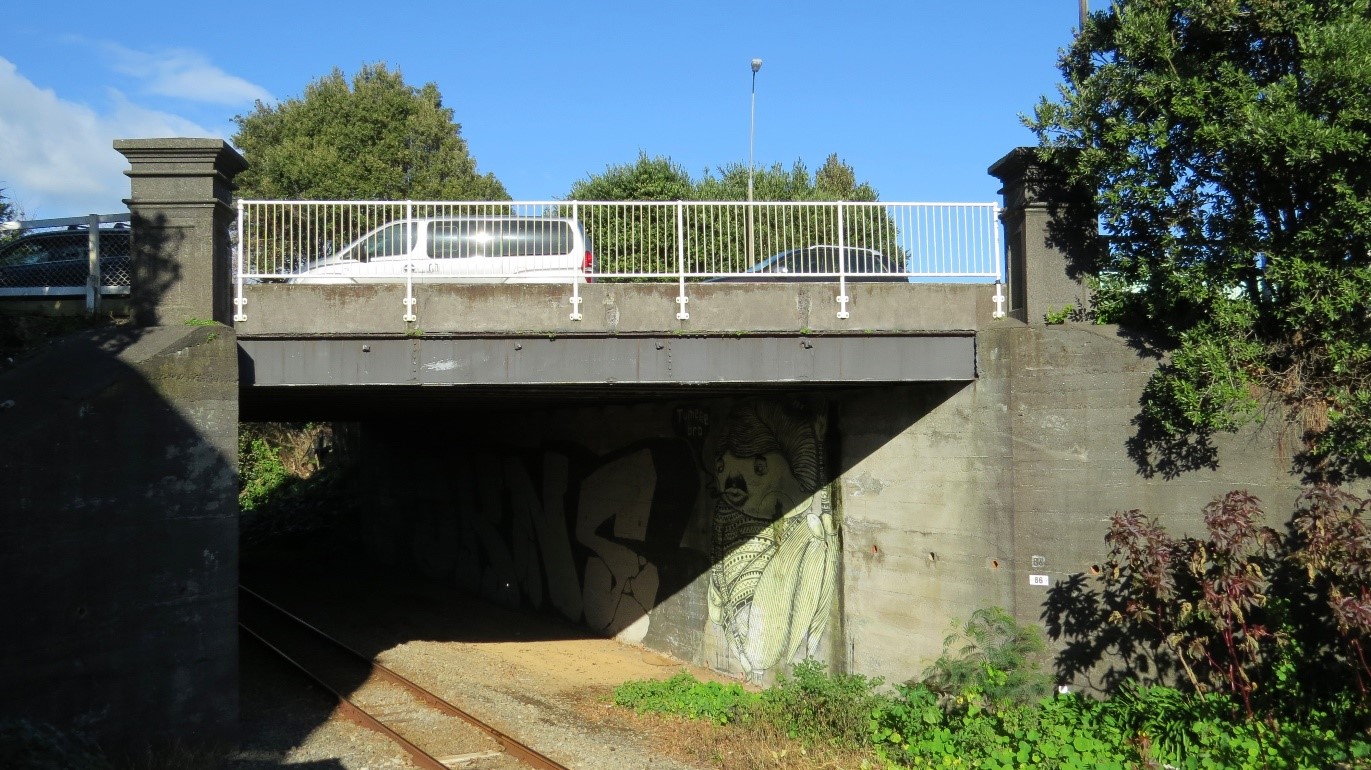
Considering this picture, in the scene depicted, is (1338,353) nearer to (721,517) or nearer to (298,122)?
(721,517)

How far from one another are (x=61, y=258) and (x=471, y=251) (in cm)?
468

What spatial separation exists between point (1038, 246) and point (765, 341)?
2.96m

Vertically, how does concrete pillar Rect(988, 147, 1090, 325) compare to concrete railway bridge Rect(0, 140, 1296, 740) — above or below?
above

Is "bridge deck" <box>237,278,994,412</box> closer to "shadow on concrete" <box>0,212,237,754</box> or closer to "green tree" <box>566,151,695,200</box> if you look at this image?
"shadow on concrete" <box>0,212,237,754</box>

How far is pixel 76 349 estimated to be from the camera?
9.50 metres

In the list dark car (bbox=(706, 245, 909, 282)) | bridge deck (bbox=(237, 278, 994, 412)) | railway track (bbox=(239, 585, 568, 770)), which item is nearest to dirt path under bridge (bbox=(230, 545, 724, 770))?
railway track (bbox=(239, 585, 568, 770))

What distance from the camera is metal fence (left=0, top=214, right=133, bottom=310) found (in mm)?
11414

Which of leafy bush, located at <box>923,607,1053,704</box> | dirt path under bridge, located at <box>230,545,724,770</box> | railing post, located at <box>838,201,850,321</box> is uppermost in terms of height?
railing post, located at <box>838,201,850,321</box>

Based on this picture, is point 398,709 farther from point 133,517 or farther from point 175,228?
point 175,228

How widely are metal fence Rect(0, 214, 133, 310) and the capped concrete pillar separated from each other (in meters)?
1.29

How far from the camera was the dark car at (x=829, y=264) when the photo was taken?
1124cm

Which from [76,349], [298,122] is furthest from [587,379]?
[298,122]

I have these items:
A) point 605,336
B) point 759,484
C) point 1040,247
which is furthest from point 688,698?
point 1040,247

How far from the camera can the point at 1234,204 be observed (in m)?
9.73
